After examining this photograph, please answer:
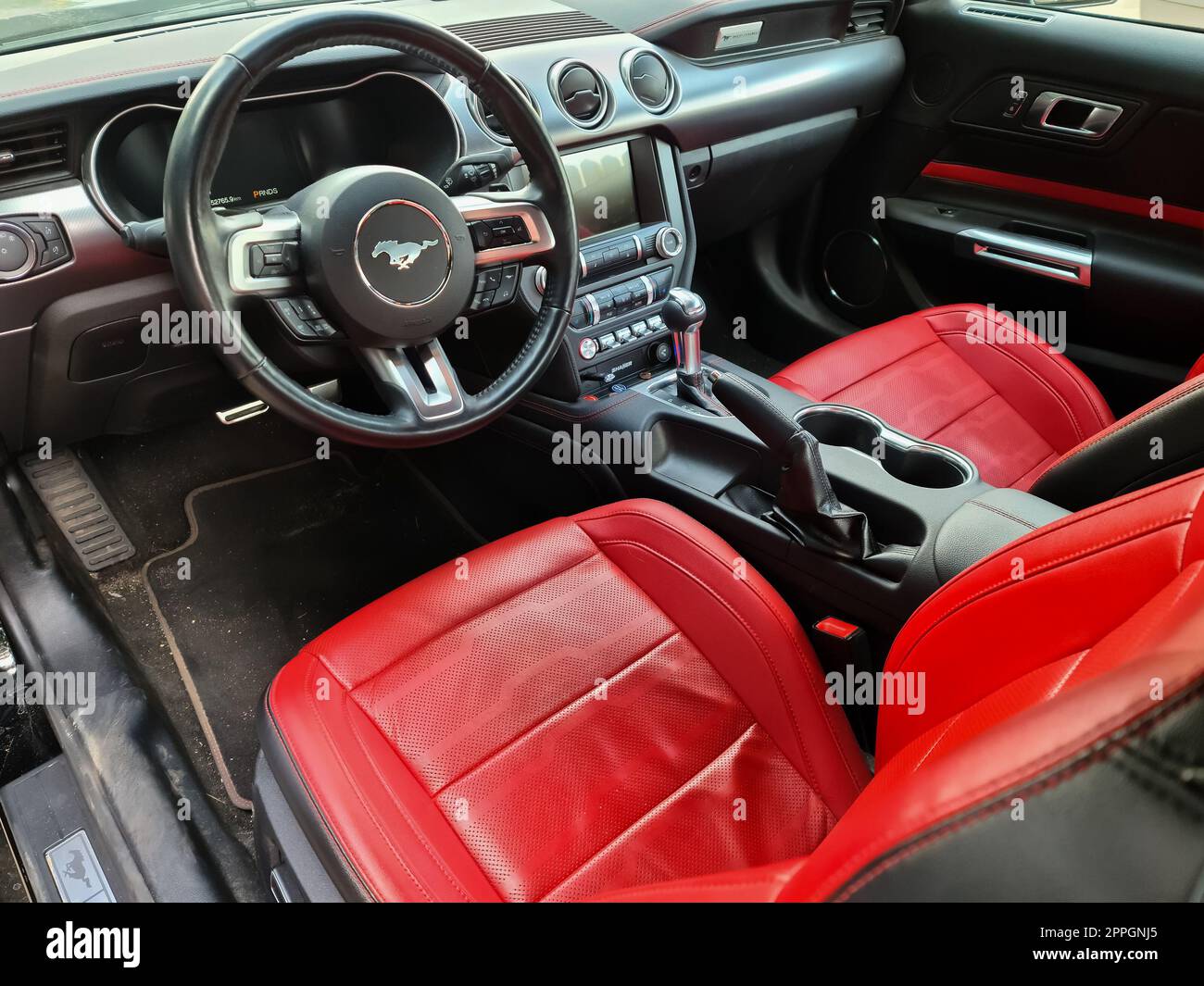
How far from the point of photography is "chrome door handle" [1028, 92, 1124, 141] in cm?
210

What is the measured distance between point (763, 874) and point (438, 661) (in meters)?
0.63

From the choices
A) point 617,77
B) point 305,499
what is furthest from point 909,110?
point 305,499

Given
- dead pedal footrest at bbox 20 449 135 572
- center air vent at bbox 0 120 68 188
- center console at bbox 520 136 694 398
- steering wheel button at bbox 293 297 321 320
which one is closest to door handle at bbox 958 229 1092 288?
center console at bbox 520 136 694 398

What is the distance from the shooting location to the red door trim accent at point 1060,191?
2.06m

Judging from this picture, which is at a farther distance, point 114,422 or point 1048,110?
point 1048,110

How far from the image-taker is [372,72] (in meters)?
1.54

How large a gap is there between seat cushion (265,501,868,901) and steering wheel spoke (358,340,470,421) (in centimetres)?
21

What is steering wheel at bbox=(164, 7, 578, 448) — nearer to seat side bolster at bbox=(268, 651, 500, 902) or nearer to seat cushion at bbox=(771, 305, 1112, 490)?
seat side bolster at bbox=(268, 651, 500, 902)

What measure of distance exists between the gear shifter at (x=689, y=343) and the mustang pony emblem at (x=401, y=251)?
1.53 ft

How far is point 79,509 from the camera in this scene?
1.91 m

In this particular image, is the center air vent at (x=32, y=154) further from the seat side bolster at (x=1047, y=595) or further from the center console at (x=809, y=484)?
the seat side bolster at (x=1047, y=595)
